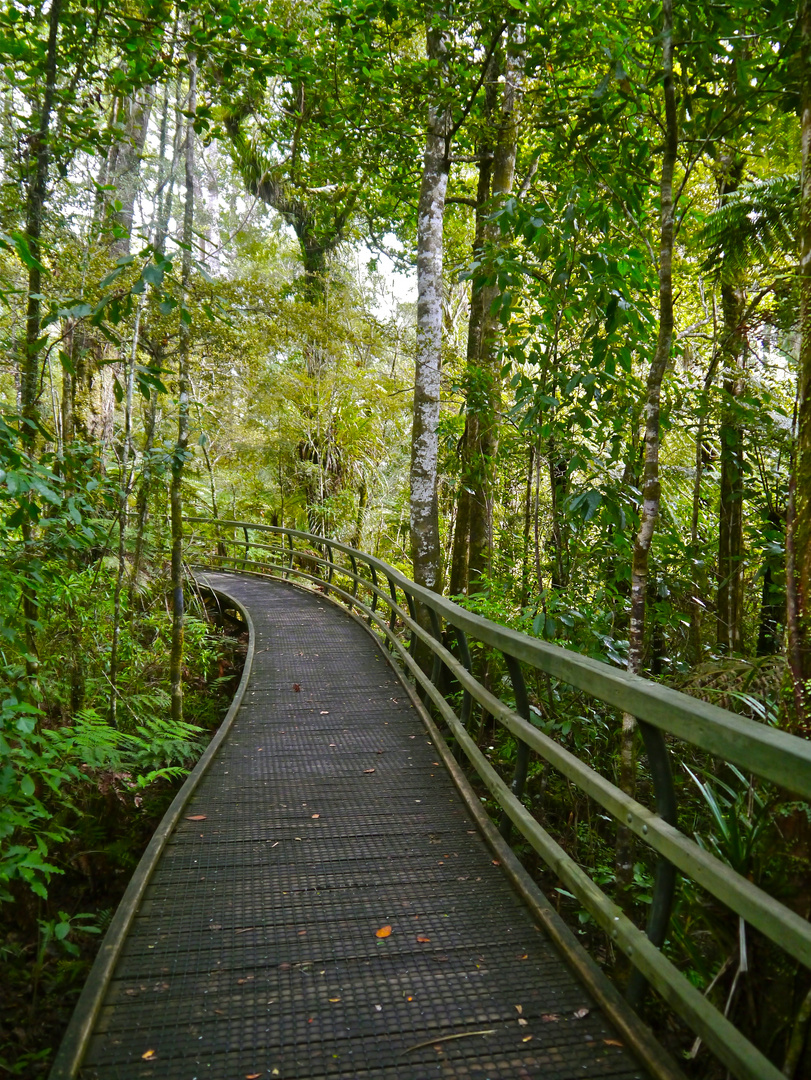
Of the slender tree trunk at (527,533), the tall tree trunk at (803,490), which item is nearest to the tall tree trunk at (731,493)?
the slender tree trunk at (527,533)

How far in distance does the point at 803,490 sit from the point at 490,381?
13.7 ft

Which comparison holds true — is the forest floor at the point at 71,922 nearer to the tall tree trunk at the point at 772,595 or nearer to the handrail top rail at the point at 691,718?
the handrail top rail at the point at 691,718

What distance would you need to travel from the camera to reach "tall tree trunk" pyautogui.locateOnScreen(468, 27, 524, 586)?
20.7ft

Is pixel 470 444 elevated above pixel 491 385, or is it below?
below

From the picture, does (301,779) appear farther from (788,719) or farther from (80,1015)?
(788,719)

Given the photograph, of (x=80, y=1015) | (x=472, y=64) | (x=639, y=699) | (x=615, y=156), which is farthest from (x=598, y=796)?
(x=472, y=64)

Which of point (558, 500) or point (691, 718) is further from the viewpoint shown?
point (558, 500)

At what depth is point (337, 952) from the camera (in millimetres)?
2551

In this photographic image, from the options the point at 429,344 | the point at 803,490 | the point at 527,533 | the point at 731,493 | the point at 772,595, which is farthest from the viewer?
the point at 429,344

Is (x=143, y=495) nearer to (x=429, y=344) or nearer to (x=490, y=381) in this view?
(x=429, y=344)

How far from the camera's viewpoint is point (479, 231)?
7.52 m

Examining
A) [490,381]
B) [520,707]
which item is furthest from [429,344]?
[520,707]

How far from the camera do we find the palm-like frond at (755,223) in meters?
4.06

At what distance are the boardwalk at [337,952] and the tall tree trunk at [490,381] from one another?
291cm
